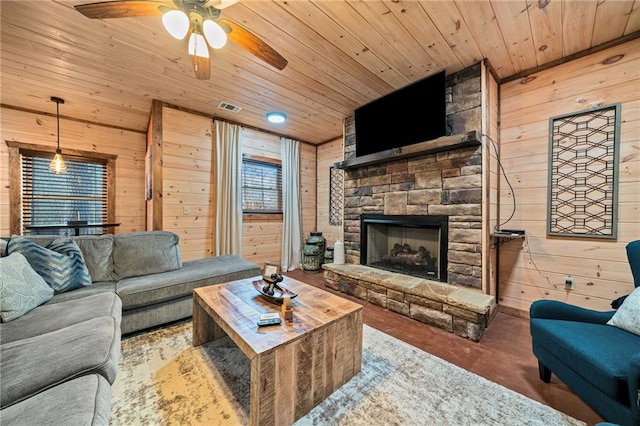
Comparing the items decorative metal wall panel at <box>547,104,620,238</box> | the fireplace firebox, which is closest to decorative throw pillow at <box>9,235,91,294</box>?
the fireplace firebox

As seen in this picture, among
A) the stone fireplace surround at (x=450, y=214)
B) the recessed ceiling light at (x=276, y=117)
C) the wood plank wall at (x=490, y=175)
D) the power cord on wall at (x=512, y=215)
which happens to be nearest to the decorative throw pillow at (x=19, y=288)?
the stone fireplace surround at (x=450, y=214)

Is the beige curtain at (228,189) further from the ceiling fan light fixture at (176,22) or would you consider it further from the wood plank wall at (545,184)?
the wood plank wall at (545,184)

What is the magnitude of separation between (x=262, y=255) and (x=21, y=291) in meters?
2.85

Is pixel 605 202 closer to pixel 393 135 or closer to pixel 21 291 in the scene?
pixel 393 135

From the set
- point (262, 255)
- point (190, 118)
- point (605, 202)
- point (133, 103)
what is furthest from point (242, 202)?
point (605, 202)

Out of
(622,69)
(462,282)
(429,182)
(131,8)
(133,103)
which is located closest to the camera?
(131,8)

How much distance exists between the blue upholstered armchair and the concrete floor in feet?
0.39

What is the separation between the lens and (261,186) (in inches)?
167

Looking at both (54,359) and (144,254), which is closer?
(54,359)

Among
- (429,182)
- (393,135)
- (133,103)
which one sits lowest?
(429,182)

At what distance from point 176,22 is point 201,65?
0.31 meters

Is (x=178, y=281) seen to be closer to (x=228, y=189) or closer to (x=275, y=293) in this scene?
(x=275, y=293)

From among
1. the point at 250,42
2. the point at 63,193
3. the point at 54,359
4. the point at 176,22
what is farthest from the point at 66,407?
the point at 63,193

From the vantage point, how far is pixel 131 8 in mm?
1332
